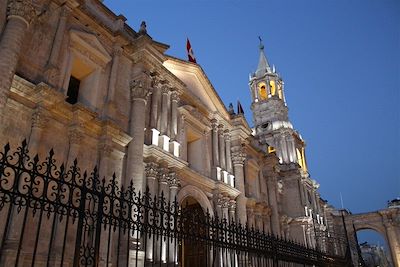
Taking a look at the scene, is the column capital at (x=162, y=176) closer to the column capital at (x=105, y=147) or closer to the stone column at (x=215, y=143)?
the column capital at (x=105, y=147)

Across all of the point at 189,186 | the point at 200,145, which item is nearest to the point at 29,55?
the point at 189,186

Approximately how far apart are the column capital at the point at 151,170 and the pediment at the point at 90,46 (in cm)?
404

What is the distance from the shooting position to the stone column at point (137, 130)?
11109 millimetres

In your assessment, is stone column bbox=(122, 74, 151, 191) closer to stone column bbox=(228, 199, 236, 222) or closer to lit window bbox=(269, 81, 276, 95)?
stone column bbox=(228, 199, 236, 222)

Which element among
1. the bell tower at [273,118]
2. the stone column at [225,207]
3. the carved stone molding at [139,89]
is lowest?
the stone column at [225,207]

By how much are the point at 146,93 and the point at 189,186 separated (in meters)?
4.42

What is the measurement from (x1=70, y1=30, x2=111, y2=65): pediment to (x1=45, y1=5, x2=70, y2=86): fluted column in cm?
46

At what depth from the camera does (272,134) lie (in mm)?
30234

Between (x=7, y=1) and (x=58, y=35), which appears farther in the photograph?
(x=58, y=35)

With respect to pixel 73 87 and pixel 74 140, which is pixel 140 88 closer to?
pixel 73 87

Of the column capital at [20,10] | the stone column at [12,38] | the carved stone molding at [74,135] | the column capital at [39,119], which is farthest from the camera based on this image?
the carved stone molding at [74,135]

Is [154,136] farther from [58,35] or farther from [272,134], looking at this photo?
[272,134]

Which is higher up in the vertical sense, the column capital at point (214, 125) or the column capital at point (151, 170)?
the column capital at point (214, 125)

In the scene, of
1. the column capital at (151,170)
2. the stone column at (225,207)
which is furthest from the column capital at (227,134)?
the column capital at (151,170)
